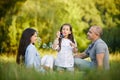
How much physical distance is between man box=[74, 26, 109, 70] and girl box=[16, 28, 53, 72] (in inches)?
9.4

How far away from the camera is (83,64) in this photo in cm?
545

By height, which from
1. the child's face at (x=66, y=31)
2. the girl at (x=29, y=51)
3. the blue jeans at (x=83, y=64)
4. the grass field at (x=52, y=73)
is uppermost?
the child's face at (x=66, y=31)

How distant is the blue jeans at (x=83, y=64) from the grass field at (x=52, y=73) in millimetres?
29

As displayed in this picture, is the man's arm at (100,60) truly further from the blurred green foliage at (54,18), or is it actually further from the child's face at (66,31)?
the child's face at (66,31)

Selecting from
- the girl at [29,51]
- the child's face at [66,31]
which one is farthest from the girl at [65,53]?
the girl at [29,51]

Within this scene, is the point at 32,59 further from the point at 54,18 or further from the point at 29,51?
the point at 54,18

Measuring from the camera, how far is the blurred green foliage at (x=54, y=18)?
18.1ft

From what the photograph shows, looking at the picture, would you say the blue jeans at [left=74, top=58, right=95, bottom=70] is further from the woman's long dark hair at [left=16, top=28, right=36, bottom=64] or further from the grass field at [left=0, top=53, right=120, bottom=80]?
the woman's long dark hair at [left=16, top=28, right=36, bottom=64]

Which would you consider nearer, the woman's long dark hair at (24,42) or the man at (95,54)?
the man at (95,54)

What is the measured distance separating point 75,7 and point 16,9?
368mm

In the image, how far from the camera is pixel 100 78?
5371 mm

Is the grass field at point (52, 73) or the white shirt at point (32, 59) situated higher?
the white shirt at point (32, 59)

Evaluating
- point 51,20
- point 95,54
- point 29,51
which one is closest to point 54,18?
point 51,20

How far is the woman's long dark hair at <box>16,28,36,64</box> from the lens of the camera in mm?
5516
